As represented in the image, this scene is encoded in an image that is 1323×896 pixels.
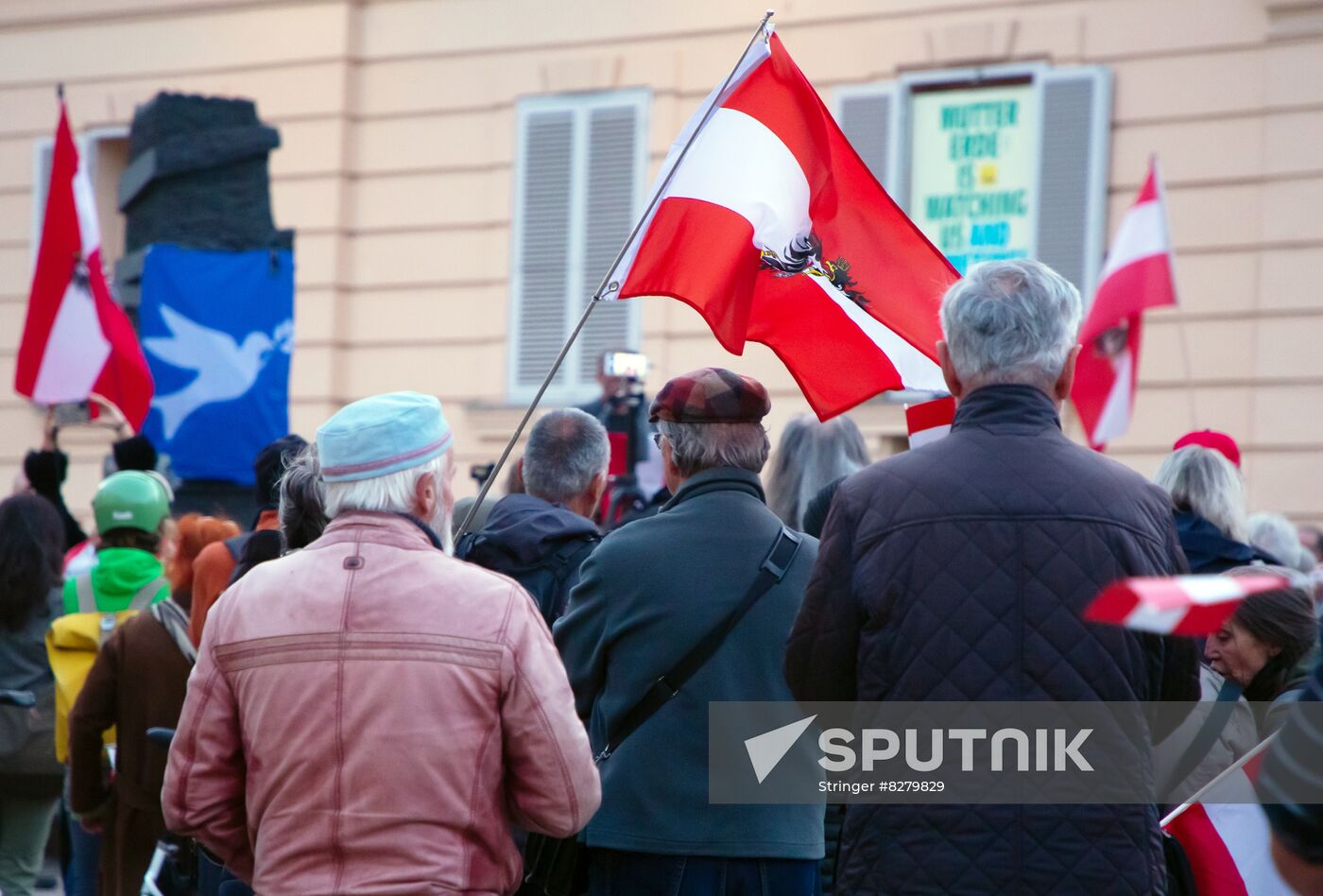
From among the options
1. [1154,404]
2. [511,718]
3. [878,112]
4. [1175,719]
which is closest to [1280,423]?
[1154,404]

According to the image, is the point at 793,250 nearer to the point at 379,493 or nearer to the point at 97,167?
the point at 379,493

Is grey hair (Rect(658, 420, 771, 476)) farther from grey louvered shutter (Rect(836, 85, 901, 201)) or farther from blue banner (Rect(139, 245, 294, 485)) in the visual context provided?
grey louvered shutter (Rect(836, 85, 901, 201))

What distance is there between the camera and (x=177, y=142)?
8359mm

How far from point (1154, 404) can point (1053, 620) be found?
Answer: 24.6 feet

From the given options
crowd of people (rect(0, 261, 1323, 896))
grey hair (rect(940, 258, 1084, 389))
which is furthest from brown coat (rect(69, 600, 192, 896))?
Answer: grey hair (rect(940, 258, 1084, 389))

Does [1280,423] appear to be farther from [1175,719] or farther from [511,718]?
[511,718]

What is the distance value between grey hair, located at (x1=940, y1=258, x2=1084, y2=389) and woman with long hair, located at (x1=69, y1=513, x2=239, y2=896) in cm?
293

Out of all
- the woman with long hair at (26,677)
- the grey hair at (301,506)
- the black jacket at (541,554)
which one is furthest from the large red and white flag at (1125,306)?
the grey hair at (301,506)

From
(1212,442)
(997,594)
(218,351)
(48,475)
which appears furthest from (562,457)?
(48,475)

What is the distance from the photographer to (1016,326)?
9.58ft

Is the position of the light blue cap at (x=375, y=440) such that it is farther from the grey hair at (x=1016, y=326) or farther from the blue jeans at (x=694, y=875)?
the blue jeans at (x=694, y=875)

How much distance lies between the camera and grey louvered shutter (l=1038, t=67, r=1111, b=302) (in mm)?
10195

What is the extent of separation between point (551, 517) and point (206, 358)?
371cm

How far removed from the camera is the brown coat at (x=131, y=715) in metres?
5.06
